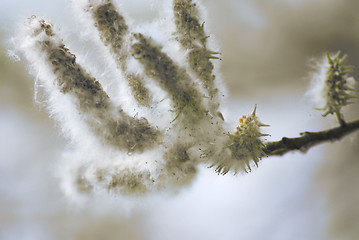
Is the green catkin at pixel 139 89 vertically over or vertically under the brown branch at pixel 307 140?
over

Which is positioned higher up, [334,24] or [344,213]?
[334,24]

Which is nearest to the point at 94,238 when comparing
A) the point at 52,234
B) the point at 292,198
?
the point at 52,234

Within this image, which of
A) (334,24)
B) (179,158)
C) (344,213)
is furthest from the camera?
(334,24)

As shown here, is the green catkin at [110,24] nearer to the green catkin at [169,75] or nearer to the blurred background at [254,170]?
the green catkin at [169,75]

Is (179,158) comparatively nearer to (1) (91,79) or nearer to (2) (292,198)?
(1) (91,79)

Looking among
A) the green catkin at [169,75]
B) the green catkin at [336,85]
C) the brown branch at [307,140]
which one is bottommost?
the brown branch at [307,140]

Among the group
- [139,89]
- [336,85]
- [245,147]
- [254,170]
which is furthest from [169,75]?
[254,170]

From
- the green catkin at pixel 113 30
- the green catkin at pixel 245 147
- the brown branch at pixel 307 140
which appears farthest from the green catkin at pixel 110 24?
the brown branch at pixel 307 140
